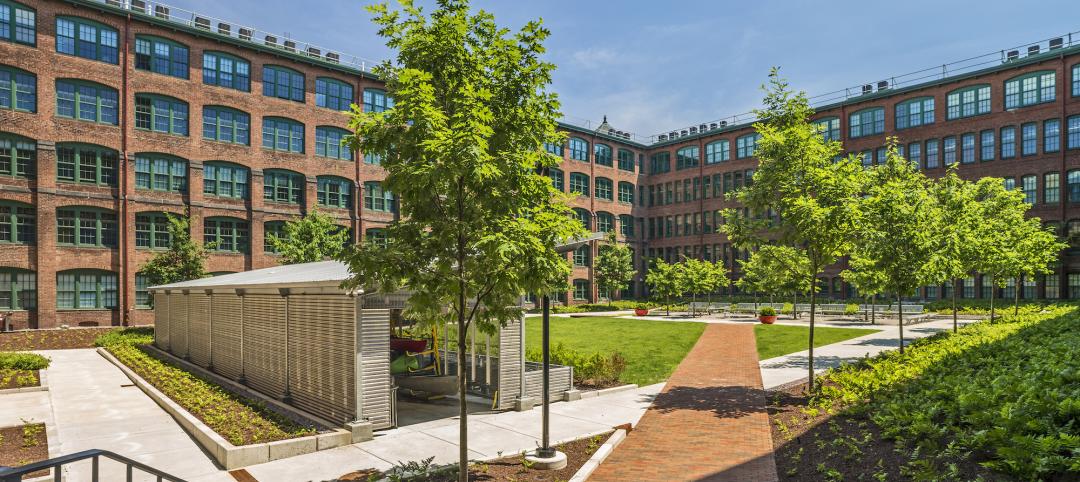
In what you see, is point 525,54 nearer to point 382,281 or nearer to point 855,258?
point 382,281

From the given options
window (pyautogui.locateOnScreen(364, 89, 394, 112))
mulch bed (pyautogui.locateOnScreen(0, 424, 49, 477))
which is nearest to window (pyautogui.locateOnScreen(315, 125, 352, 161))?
window (pyautogui.locateOnScreen(364, 89, 394, 112))

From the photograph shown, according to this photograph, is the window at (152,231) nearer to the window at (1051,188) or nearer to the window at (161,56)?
the window at (161,56)

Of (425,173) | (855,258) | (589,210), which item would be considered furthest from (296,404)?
(589,210)

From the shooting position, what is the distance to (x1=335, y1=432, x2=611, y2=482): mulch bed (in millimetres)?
8883

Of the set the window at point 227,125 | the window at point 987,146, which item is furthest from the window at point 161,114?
the window at point 987,146

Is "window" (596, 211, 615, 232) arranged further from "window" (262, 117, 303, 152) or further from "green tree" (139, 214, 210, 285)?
"green tree" (139, 214, 210, 285)

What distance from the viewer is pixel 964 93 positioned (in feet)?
154

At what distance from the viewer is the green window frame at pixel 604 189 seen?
62281 mm

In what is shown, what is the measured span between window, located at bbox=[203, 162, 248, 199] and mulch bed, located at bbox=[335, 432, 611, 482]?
34.8m

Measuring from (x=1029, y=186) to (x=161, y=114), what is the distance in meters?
57.1

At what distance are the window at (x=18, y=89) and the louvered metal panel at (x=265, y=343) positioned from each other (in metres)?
26.5

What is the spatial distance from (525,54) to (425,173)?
2418mm

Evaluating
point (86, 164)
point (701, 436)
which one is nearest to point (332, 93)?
point (86, 164)

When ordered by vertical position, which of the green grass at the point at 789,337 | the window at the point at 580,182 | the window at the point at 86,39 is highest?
the window at the point at 86,39
